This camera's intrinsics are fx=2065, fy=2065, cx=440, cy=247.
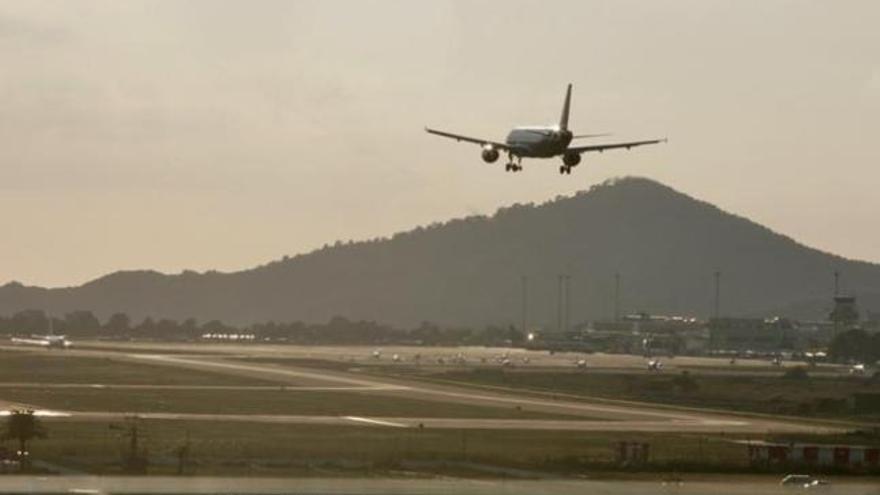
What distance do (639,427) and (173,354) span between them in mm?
107281

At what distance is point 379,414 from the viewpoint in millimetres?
103062

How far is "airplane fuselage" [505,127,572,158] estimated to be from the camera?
86250 mm

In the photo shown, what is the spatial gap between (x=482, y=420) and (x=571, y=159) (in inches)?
722

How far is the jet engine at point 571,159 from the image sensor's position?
8557 cm

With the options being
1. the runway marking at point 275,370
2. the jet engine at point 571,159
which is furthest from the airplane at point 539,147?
the runway marking at point 275,370

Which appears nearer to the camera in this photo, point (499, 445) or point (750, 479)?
point (750, 479)

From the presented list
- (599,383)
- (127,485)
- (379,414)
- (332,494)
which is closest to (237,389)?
(379,414)

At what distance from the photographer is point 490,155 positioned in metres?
86.8

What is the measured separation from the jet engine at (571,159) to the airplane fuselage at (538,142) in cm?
53

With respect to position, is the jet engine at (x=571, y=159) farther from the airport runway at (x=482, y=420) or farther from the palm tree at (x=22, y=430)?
the palm tree at (x=22, y=430)

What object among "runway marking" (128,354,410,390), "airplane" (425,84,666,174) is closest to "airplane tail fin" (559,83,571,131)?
"airplane" (425,84,666,174)

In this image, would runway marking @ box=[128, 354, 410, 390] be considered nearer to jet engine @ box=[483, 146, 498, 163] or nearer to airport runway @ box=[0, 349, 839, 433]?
airport runway @ box=[0, 349, 839, 433]

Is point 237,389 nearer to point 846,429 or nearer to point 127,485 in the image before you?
point 846,429

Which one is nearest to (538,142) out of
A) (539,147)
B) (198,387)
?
(539,147)
